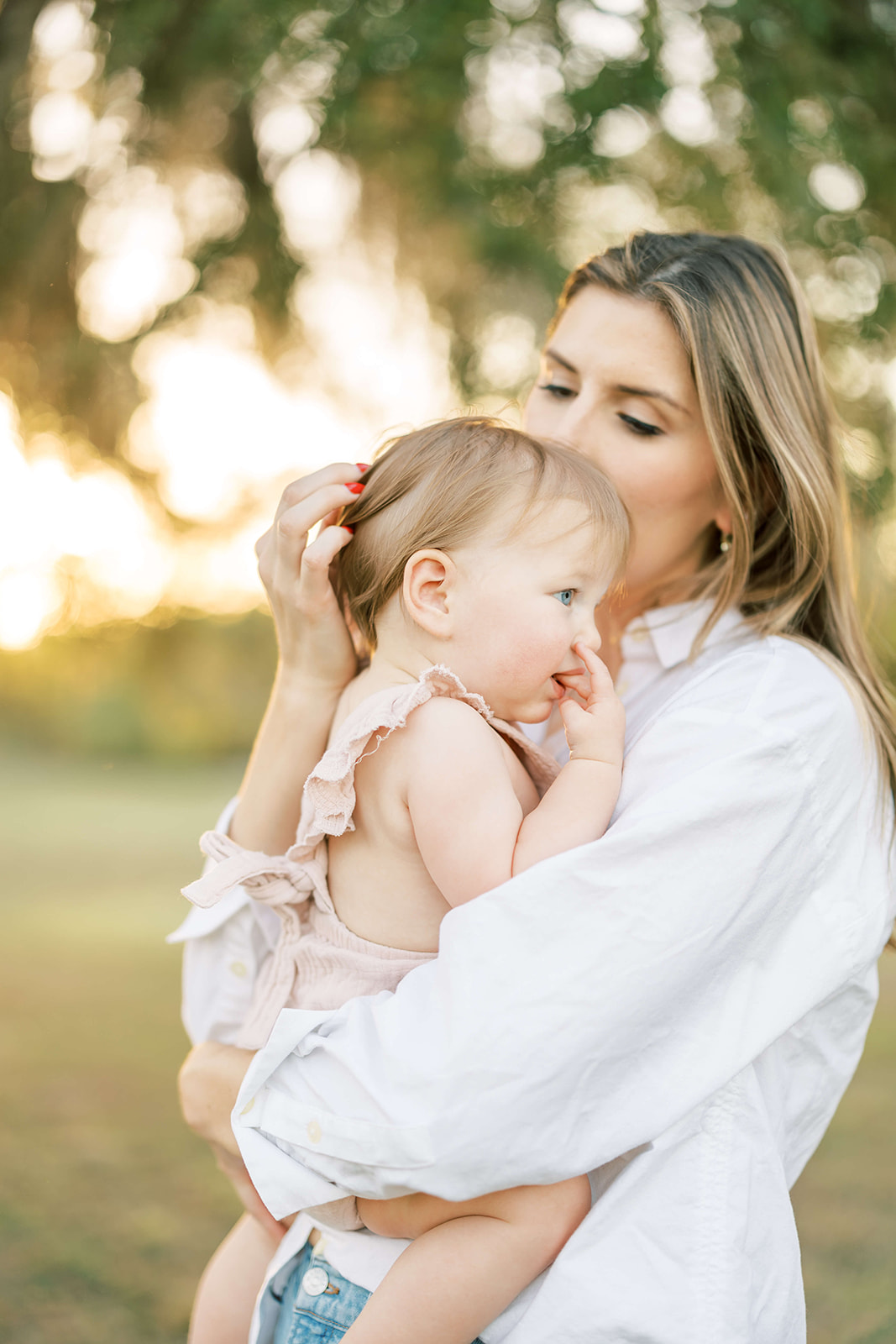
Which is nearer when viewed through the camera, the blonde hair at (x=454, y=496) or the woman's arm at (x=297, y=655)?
the blonde hair at (x=454, y=496)

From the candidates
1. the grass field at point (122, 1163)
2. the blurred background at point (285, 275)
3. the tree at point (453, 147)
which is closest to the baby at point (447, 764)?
the blurred background at point (285, 275)

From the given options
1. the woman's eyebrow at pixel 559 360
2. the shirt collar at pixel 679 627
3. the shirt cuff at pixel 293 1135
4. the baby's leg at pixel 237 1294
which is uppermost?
the woman's eyebrow at pixel 559 360

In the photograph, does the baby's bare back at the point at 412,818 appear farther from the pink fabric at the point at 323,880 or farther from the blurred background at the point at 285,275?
the blurred background at the point at 285,275

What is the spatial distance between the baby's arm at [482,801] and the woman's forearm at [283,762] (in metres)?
0.38

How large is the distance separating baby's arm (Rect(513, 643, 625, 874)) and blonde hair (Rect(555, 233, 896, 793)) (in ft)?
1.10

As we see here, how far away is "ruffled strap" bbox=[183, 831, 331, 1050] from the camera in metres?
1.61

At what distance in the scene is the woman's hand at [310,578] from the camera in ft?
5.51

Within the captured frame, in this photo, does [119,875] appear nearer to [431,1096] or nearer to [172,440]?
[172,440]

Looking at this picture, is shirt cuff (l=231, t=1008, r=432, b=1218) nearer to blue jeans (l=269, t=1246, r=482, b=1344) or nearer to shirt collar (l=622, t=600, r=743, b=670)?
blue jeans (l=269, t=1246, r=482, b=1344)

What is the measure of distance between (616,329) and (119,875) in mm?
9792

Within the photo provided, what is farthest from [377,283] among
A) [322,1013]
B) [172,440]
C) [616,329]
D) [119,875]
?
[119,875]

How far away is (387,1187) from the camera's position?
1.33 metres

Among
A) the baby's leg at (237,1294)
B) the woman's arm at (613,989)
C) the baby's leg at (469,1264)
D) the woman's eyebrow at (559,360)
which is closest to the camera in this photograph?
the woman's arm at (613,989)

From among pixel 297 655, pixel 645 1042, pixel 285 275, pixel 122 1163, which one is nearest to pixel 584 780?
pixel 645 1042
